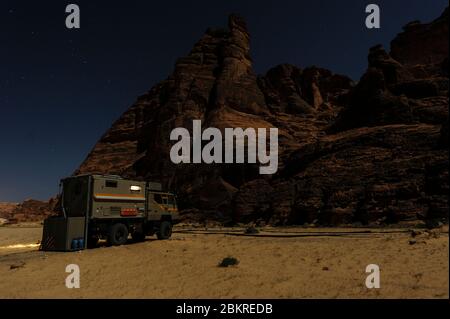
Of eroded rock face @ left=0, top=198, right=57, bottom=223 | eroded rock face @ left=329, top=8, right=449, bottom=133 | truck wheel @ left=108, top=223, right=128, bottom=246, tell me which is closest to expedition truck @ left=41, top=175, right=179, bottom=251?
truck wheel @ left=108, top=223, right=128, bottom=246

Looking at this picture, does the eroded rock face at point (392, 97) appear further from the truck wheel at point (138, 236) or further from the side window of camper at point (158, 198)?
the truck wheel at point (138, 236)

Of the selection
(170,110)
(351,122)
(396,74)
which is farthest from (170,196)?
(170,110)

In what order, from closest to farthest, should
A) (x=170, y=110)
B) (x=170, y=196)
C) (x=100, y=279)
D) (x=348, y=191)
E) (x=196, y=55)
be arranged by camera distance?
(x=100, y=279) → (x=170, y=196) → (x=348, y=191) → (x=170, y=110) → (x=196, y=55)

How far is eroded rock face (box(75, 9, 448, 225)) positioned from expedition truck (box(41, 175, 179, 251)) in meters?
20.4

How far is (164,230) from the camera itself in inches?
938

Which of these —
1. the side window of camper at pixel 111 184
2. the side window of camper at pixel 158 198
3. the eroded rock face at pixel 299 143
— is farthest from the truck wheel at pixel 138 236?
the eroded rock face at pixel 299 143

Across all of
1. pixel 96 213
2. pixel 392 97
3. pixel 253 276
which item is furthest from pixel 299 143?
pixel 253 276

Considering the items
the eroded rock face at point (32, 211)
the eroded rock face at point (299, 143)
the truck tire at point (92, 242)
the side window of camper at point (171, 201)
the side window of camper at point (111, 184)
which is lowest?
the eroded rock face at point (32, 211)

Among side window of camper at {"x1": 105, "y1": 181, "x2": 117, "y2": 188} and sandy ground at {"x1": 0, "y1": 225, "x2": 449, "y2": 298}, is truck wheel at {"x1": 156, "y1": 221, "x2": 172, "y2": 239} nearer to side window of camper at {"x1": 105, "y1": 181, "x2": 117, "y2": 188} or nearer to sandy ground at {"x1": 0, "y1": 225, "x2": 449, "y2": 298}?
side window of camper at {"x1": 105, "y1": 181, "x2": 117, "y2": 188}

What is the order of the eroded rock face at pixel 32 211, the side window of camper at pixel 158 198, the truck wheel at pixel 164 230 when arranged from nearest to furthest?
the side window of camper at pixel 158 198, the truck wheel at pixel 164 230, the eroded rock face at pixel 32 211

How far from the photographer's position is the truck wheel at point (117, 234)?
773 inches

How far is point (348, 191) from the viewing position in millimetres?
35812
